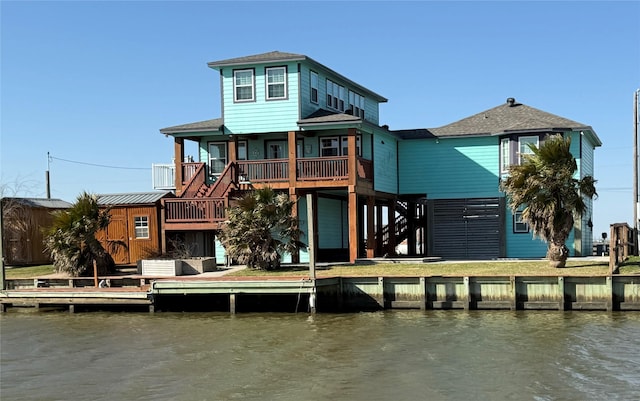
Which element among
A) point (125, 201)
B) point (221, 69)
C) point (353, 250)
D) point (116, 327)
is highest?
point (221, 69)

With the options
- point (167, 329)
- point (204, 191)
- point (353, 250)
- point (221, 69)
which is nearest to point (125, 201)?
point (204, 191)

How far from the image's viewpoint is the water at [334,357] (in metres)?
14.0

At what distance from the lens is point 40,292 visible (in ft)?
88.9

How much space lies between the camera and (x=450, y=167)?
116 ft

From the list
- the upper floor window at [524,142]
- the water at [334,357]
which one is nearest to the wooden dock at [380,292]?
the water at [334,357]

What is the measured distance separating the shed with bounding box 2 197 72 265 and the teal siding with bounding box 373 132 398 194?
17.5 m

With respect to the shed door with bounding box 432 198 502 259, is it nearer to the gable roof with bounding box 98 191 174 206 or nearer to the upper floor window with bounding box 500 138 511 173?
the upper floor window with bounding box 500 138 511 173

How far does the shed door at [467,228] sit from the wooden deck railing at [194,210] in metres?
10.9

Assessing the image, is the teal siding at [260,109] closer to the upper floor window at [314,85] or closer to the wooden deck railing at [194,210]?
the upper floor window at [314,85]

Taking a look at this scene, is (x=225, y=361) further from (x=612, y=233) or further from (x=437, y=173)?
(x=437, y=173)

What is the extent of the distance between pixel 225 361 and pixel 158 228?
18349 mm

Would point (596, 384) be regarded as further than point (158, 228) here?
No

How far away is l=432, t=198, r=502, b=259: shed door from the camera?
34.2 meters

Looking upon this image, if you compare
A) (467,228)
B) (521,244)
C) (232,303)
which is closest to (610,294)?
(521,244)
